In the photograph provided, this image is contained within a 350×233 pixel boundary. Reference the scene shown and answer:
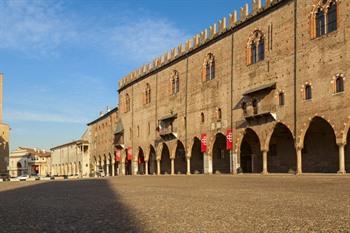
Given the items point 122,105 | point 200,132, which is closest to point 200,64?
point 200,132

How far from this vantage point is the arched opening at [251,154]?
35.5 m

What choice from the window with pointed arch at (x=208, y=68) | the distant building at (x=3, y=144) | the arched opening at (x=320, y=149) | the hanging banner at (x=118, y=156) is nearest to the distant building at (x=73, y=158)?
the distant building at (x=3, y=144)

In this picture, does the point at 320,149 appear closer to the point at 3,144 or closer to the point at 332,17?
the point at 332,17

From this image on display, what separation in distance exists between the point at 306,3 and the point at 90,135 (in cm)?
5818

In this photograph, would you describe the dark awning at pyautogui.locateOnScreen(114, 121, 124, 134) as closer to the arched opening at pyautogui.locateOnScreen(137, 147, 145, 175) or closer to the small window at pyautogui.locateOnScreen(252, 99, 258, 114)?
the arched opening at pyautogui.locateOnScreen(137, 147, 145, 175)

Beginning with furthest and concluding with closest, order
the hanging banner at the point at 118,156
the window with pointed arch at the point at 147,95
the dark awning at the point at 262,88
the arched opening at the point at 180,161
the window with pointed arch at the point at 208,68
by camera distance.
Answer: the hanging banner at the point at 118,156 < the window with pointed arch at the point at 147,95 < the arched opening at the point at 180,161 < the window with pointed arch at the point at 208,68 < the dark awning at the point at 262,88

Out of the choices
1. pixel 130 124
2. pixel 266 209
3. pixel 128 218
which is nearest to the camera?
pixel 128 218

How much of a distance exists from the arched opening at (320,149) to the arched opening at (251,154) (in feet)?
16.2

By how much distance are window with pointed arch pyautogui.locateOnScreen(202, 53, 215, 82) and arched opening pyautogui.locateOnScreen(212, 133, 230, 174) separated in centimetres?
528

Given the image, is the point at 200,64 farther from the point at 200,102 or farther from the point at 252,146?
the point at 252,146

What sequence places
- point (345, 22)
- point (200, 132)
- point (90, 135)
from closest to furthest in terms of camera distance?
point (345, 22)
point (200, 132)
point (90, 135)

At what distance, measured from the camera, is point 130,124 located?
185 feet

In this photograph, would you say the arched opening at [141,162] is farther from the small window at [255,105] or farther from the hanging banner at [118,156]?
the small window at [255,105]

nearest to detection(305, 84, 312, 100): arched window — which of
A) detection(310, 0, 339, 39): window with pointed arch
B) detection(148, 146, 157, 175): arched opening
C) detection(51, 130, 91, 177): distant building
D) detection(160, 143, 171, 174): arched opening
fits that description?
detection(310, 0, 339, 39): window with pointed arch
